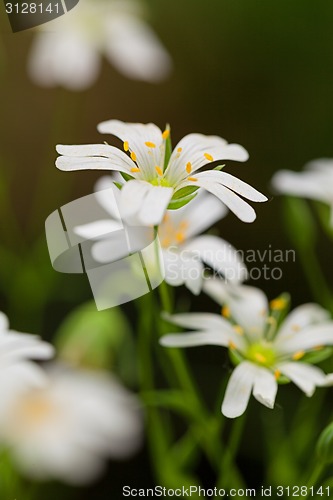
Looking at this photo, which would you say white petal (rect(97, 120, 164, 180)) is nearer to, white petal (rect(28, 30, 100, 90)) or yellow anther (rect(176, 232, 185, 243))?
yellow anther (rect(176, 232, 185, 243))

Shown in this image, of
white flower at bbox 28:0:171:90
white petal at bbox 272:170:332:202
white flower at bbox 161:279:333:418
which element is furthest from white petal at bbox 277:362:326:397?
white flower at bbox 28:0:171:90

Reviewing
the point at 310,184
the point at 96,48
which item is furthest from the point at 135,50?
the point at 310,184

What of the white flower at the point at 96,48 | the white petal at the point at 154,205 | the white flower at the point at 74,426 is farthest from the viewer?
the white flower at the point at 96,48

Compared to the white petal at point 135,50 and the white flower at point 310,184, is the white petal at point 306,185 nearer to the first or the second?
the white flower at point 310,184

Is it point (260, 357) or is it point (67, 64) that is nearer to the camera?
point (260, 357)

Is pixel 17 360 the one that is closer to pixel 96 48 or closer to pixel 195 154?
pixel 195 154

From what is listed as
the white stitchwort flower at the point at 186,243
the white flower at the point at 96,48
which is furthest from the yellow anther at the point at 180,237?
the white flower at the point at 96,48

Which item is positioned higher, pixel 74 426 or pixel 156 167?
pixel 156 167
